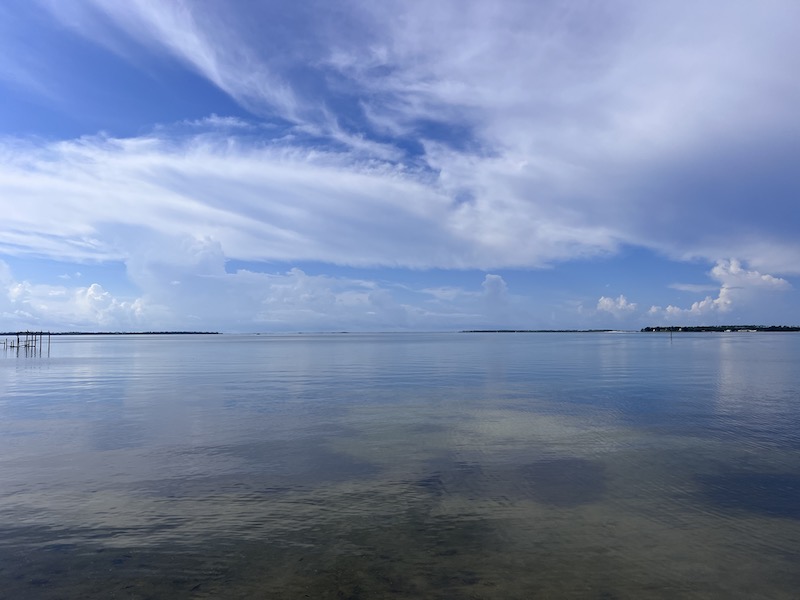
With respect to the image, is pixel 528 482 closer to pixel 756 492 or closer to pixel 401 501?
pixel 401 501

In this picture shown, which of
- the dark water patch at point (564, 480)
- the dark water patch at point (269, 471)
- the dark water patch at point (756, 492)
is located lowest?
the dark water patch at point (756, 492)

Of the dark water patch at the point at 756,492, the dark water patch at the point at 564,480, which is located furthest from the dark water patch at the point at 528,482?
the dark water patch at the point at 756,492

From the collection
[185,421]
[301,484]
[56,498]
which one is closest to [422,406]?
[185,421]

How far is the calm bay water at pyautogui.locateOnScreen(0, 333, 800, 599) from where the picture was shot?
10.4m

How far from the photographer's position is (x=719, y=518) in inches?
537

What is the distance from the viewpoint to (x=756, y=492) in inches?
620

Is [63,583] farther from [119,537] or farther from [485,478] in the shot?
[485,478]

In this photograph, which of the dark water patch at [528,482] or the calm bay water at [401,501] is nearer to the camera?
the calm bay water at [401,501]

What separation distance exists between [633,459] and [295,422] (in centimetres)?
1608

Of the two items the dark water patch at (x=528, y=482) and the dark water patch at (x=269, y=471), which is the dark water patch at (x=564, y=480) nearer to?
the dark water patch at (x=528, y=482)

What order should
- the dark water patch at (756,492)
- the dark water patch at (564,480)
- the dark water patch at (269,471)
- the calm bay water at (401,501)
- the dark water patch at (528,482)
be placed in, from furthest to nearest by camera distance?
the dark water patch at (269,471), the dark water patch at (528,482), the dark water patch at (564,480), the dark water patch at (756,492), the calm bay water at (401,501)

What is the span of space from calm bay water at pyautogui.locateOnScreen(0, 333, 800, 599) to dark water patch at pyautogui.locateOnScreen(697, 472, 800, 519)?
0.10 m

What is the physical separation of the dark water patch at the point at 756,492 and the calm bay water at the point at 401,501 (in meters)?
0.10

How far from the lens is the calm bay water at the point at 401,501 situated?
1045cm
